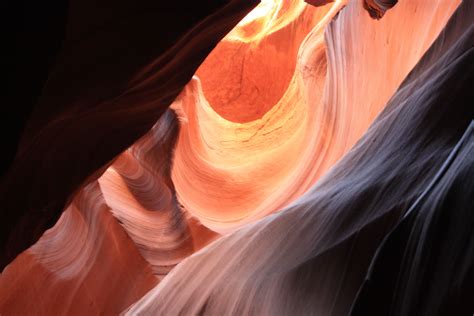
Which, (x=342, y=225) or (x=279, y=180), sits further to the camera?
(x=279, y=180)

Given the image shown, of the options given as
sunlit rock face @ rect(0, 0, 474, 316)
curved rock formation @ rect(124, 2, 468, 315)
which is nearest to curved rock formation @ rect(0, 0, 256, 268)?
sunlit rock face @ rect(0, 0, 474, 316)

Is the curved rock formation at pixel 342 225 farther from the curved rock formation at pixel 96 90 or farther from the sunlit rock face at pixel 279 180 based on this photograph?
the curved rock formation at pixel 96 90

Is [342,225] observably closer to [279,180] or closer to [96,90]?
[96,90]

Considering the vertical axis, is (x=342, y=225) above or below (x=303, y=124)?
below

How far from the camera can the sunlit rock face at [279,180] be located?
1.74 meters

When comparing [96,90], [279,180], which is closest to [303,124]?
[279,180]

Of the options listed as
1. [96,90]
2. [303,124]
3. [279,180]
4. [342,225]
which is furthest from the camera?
[303,124]

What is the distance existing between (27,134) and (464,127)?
160 cm

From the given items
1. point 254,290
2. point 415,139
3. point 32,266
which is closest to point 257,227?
point 254,290

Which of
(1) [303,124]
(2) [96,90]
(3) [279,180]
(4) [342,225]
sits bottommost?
(3) [279,180]

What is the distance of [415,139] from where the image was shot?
230 cm

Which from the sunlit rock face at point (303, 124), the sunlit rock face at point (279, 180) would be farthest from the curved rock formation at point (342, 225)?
the sunlit rock face at point (303, 124)

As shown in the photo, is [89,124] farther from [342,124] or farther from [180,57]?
[342,124]

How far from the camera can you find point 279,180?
5.19 m
